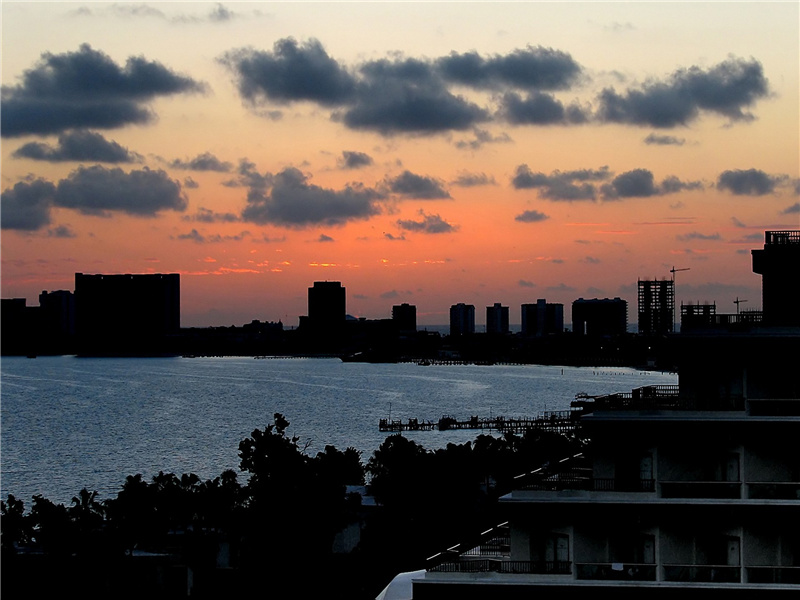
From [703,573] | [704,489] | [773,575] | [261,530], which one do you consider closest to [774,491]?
[704,489]

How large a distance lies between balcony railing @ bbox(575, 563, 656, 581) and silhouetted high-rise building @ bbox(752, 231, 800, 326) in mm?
8658

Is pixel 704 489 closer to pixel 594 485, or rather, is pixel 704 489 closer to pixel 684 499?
pixel 684 499

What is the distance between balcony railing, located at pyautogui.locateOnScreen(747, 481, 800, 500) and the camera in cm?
2106

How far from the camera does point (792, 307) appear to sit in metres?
27.5

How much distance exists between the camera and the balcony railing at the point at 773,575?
67.7 ft

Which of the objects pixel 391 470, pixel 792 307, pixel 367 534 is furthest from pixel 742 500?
pixel 391 470

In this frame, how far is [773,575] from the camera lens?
2067 centimetres

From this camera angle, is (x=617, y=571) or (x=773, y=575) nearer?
(x=773, y=575)

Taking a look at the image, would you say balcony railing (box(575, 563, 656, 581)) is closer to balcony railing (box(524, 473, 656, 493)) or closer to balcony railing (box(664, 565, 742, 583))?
balcony railing (box(664, 565, 742, 583))

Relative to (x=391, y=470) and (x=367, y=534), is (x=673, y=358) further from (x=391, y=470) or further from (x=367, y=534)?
(x=391, y=470)

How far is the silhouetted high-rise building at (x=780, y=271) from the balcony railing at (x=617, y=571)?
28.4 ft

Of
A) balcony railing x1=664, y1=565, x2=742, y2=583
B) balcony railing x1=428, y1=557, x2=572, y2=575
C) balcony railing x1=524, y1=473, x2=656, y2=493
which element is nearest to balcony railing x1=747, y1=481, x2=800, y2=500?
balcony railing x1=664, y1=565, x2=742, y2=583

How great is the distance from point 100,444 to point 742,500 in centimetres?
14986

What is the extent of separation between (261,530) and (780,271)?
3000cm
